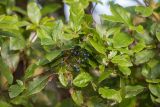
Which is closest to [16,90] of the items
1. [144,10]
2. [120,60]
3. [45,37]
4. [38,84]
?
[38,84]

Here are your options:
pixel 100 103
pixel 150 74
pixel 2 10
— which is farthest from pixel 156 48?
pixel 2 10

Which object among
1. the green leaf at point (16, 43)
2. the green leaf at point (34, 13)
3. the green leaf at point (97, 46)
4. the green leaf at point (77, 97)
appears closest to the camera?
the green leaf at point (97, 46)

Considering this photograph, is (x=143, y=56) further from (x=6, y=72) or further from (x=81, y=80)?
(x=6, y=72)

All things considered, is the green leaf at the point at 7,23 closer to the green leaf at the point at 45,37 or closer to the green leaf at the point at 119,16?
the green leaf at the point at 45,37

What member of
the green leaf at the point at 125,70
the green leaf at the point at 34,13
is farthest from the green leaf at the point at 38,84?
the green leaf at the point at 34,13

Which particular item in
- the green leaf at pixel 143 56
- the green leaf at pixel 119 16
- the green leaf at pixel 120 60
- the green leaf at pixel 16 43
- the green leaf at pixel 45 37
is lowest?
the green leaf at pixel 143 56

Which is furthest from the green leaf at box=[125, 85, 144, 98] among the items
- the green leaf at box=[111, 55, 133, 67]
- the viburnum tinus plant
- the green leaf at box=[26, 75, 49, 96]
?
the green leaf at box=[26, 75, 49, 96]

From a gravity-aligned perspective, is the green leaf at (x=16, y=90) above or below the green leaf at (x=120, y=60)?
below
